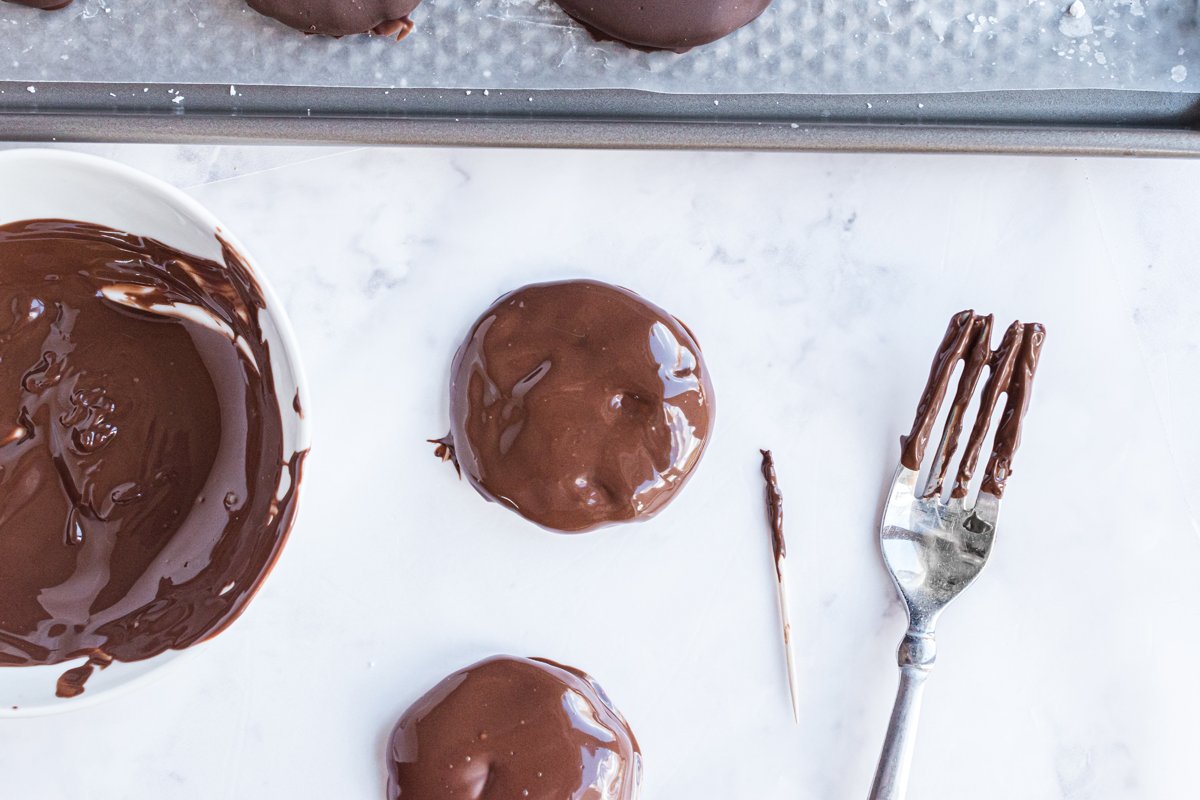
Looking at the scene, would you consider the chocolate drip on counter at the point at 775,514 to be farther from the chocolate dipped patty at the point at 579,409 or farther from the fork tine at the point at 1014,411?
the fork tine at the point at 1014,411

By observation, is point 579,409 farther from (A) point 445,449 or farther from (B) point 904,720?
(B) point 904,720

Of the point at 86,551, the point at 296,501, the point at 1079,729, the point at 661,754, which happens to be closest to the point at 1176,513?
the point at 1079,729

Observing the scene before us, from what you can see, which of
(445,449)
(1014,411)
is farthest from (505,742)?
(1014,411)

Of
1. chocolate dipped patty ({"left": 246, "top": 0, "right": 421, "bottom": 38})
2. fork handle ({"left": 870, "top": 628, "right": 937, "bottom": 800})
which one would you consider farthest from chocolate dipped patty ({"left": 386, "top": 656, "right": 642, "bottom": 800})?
chocolate dipped patty ({"left": 246, "top": 0, "right": 421, "bottom": 38})

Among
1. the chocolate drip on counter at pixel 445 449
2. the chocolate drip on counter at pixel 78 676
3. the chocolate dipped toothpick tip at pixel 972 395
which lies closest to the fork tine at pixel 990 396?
the chocolate dipped toothpick tip at pixel 972 395

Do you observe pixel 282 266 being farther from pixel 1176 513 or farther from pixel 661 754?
pixel 1176 513

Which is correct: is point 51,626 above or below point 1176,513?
below

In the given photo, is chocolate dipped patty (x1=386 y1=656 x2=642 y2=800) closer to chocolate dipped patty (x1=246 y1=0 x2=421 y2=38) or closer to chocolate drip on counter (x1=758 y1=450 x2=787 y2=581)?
chocolate drip on counter (x1=758 y1=450 x2=787 y2=581)
